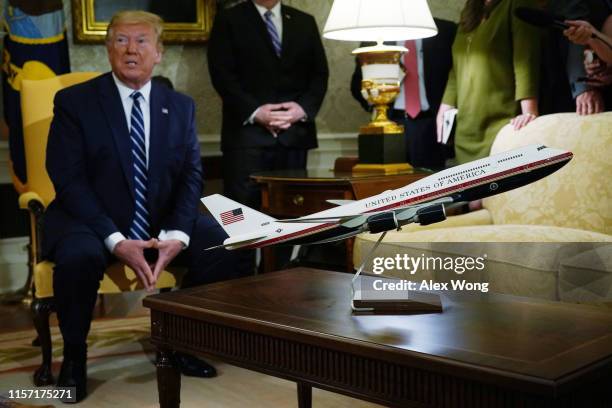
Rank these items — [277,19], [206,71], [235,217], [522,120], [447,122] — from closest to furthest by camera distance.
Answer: [235,217] < [522,120] < [447,122] < [277,19] < [206,71]

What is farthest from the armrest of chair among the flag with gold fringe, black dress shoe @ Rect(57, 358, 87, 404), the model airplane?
the model airplane

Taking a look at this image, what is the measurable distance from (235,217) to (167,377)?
18.1 inches

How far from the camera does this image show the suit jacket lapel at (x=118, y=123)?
306 cm

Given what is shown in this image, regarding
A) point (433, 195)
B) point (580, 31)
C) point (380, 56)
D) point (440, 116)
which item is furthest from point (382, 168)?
point (433, 195)

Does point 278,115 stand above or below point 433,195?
above

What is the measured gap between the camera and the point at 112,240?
290cm

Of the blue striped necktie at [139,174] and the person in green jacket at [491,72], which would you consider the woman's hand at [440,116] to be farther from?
the blue striped necktie at [139,174]

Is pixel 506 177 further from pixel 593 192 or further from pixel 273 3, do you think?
pixel 273 3

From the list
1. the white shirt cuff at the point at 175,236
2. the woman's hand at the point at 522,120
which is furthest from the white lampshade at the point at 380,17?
the white shirt cuff at the point at 175,236

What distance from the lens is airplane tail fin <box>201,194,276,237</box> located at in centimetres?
204

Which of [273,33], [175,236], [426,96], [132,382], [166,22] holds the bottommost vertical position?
[132,382]

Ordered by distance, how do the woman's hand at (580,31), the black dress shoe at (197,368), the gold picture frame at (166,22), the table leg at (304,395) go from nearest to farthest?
1. the table leg at (304,395)
2. the black dress shoe at (197,368)
3. the woman's hand at (580,31)
4. the gold picture frame at (166,22)

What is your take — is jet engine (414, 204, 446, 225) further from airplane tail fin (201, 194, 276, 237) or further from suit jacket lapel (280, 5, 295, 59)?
suit jacket lapel (280, 5, 295, 59)

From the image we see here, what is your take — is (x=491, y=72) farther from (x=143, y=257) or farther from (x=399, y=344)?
(x=399, y=344)
